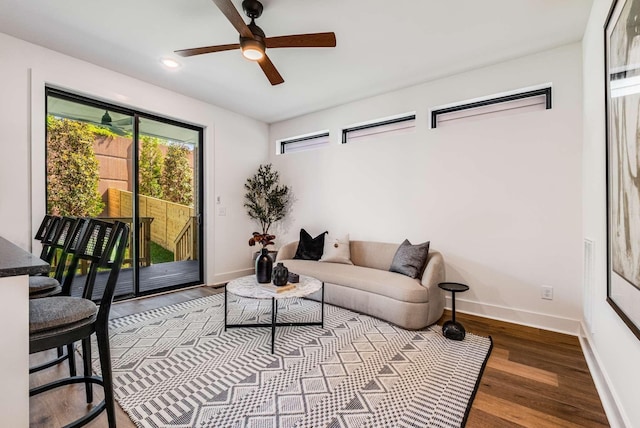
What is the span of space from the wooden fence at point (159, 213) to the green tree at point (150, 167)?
0.11m

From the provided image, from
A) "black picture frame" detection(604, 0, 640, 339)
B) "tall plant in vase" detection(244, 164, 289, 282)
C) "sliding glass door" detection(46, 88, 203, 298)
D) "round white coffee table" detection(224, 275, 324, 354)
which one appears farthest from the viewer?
"tall plant in vase" detection(244, 164, 289, 282)

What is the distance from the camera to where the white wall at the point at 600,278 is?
54.6 inches

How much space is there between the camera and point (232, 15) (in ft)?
6.53

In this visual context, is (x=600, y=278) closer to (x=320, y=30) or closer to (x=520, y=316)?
(x=520, y=316)

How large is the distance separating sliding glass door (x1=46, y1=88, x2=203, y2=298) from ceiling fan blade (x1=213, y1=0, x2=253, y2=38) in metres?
2.41

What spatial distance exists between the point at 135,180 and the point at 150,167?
0.28m

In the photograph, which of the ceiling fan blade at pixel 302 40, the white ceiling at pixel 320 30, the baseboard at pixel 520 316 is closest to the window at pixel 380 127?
the white ceiling at pixel 320 30

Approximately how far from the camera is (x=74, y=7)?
2352 mm

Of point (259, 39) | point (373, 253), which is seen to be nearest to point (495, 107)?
point (373, 253)

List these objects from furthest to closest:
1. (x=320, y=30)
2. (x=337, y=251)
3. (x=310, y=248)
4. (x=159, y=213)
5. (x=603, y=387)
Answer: (x=310, y=248), (x=159, y=213), (x=337, y=251), (x=320, y=30), (x=603, y=387)

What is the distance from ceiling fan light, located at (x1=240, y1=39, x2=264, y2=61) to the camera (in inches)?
90.1

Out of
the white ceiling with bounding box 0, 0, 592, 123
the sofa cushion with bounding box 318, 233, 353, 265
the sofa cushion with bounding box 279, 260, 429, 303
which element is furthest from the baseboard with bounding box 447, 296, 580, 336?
the white ceiling with bounding box 0, 0, 592, 123

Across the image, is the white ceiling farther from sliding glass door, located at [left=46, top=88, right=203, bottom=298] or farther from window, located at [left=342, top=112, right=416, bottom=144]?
sliding glass door, located at [left=46, top=88, right=203, bottom=298]

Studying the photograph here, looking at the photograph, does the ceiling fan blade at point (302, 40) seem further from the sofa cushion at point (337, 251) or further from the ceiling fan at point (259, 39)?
the sofa cushion at point (337, 251)
